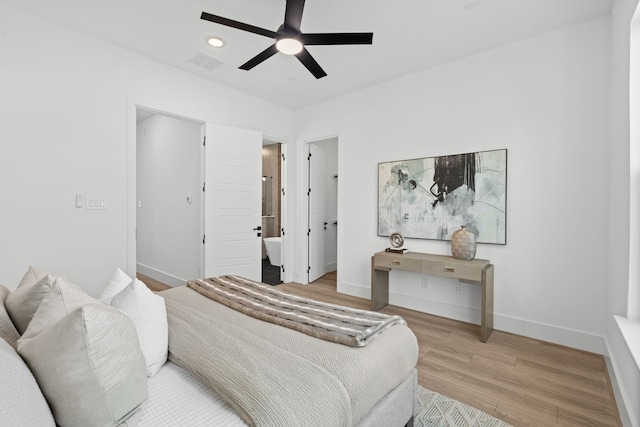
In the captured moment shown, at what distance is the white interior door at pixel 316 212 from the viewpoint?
5.01 meters

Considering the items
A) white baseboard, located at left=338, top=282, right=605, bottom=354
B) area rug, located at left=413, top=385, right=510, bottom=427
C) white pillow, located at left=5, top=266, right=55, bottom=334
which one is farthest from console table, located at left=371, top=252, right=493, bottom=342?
white pillow, located at left=5, top=266, right=55, bottom=334

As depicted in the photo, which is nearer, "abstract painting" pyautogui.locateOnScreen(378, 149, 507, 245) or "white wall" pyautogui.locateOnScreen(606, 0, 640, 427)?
"white wall" pyautogui.locateOnScreen(606, 0, 640, 427)

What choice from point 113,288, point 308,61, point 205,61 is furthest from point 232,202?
point 113,288

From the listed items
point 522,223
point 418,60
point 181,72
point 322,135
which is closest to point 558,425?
point 522,223

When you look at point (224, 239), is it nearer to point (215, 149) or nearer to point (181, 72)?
point (215, 149)

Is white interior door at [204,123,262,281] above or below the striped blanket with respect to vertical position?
above

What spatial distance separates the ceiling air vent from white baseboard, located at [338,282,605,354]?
3.59m

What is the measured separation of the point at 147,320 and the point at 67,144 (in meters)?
2.51

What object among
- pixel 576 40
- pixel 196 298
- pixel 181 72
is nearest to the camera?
pixel 196 298

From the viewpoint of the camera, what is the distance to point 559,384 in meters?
2.12

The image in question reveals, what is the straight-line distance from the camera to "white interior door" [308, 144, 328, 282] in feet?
16.4

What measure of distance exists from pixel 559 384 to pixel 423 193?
83.0 inches

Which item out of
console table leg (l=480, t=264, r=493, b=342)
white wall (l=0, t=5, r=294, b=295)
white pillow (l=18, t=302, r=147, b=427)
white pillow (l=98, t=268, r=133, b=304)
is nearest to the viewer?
white pillow (l=18, t=302, r=147, b=427)

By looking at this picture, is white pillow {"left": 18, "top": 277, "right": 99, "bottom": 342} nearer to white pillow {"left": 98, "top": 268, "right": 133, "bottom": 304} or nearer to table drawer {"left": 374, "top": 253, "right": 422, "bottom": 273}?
white pillow {"left": 98, "top": 268, "right": 133, "bottom": 304}
